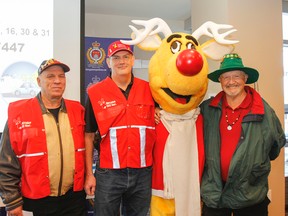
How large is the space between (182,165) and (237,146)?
303 mm

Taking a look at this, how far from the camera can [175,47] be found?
5.16 feet

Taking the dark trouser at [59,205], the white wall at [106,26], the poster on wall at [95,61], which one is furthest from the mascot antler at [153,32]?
the white wall at [106,26]

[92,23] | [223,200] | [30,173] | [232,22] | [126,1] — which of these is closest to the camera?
[30,173]

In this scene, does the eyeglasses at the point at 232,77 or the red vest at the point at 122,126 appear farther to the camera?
the eyeglasses at the point at 232,77

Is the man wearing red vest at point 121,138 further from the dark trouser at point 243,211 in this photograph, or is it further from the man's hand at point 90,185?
the dark trouser at point 243,211

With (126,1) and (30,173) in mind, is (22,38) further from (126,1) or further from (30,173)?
(126,1)

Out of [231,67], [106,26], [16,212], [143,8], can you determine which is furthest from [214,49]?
[106,26]

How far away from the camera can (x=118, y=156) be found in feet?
4.91

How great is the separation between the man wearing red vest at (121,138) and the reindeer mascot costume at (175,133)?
0.06 m

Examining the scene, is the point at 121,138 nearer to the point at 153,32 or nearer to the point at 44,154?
the point at 44,154

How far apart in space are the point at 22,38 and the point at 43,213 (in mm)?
1367

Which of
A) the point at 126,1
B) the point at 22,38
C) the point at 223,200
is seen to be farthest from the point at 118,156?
the point at 126,1

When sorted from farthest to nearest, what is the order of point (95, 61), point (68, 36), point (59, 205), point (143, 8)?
point (143, 8), point (95, 61), point (68, 36), point (59, 205)

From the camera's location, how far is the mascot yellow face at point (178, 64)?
1432 mm
